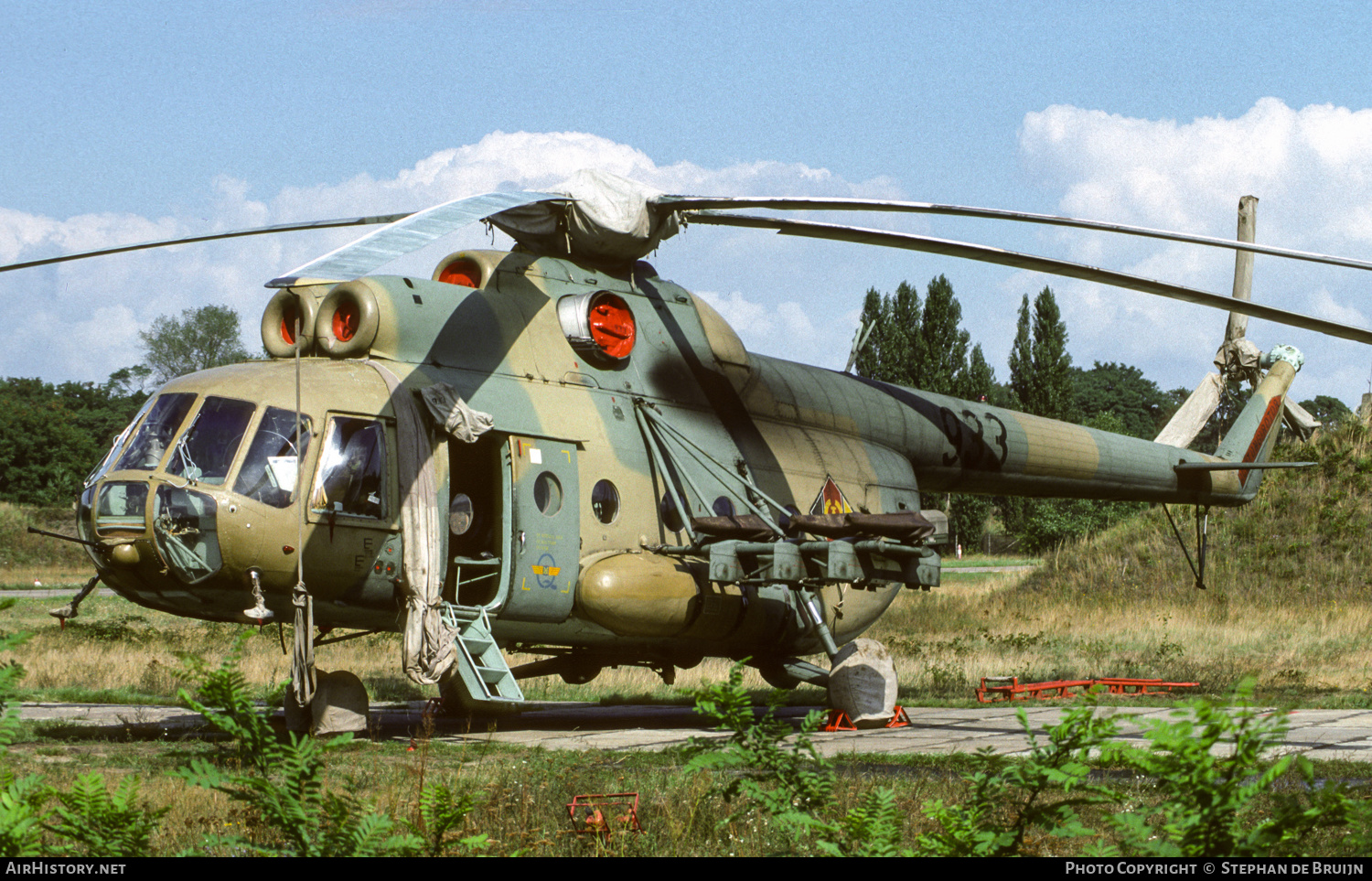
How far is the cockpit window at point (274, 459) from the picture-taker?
32.3 ft

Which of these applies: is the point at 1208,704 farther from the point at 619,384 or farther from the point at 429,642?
the point at 619,384

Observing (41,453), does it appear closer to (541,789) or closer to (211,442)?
(211,442)

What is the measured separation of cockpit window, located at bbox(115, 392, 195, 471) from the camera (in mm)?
9922

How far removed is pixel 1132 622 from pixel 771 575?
16858mm

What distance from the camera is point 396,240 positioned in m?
8.38

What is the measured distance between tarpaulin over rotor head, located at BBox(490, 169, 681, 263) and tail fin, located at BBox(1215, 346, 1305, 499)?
10.4 m

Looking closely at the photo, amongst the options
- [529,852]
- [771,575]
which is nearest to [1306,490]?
[771,575]

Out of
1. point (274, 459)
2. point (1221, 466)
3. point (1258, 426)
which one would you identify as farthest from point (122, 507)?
point (1258, 426)

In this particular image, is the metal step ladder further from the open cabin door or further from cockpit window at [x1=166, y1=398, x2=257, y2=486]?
cockpit window at [x1=166, y1=398, x2=257, y2=486]

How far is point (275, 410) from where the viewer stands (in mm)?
10156

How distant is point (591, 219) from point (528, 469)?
2.67m

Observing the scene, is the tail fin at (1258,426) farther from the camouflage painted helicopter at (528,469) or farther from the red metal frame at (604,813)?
the red metal frame at (604,813)

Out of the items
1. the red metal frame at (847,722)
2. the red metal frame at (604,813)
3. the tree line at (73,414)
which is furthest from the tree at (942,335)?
the red metal frame at (604,813)

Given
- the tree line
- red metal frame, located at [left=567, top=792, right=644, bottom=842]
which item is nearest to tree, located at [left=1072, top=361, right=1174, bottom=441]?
the tree line
